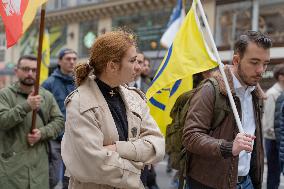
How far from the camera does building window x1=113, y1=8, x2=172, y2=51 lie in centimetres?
2194

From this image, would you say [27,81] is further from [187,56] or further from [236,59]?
[236,59]

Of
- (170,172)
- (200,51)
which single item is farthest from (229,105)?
(170,172)

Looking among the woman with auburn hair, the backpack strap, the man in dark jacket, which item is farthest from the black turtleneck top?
the man in dark jacket

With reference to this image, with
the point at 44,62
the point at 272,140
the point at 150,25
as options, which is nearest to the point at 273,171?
the point at 272,140

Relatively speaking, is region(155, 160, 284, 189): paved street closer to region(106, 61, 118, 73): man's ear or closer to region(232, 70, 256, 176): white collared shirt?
region(232, 70, 256, 176): white collared shirt

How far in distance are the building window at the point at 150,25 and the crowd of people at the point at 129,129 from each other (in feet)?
57.8

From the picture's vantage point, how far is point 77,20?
88.5 ft

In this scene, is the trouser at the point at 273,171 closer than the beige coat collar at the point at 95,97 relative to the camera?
No

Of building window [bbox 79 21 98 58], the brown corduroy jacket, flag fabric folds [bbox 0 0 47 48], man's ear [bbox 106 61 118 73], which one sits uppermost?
building window [bbox 79 21 98 58]

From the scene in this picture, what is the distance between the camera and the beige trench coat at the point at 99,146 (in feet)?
8.26

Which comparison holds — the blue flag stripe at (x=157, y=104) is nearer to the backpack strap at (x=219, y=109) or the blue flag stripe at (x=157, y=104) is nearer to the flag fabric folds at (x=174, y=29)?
the backpack strap at (x=219, y=109)

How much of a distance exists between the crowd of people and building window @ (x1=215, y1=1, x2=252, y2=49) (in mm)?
14567

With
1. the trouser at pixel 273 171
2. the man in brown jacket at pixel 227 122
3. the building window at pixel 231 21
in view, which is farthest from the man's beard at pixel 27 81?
the building window at pixel 231 21

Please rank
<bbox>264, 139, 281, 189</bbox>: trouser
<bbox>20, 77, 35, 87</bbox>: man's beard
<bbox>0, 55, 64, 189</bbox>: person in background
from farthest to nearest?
<bbox>264, 139, 281, 189</bbox>: trouser, <bbox>20, 77, 35, 87</bbox>: man's beard, <bbox>0, 55, 64, 189</bbox>: person in background
